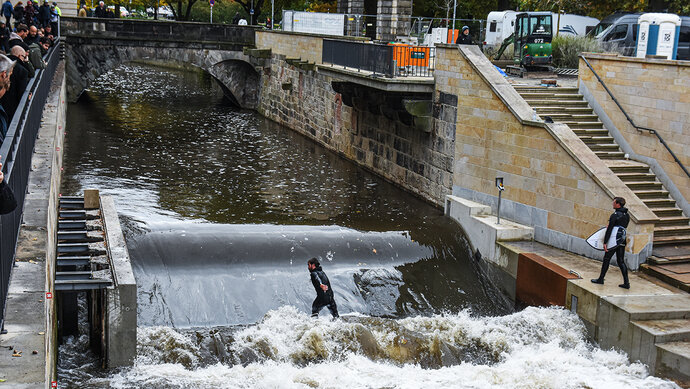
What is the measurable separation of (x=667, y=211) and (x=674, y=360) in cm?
543

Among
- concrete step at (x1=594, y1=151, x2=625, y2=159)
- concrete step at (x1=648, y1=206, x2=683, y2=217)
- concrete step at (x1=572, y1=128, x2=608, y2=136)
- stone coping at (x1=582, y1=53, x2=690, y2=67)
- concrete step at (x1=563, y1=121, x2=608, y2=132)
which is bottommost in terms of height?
concrete step at (x1=648, y1=206, x2=683, y2=217)

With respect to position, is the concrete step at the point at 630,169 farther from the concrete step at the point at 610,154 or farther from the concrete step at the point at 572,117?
the concrete step at the point at 572,117

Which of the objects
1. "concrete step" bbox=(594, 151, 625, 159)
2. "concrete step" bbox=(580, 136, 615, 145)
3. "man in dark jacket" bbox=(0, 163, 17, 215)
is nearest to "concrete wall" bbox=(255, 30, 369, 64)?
"concrete step" bbox=(580, 136, 615, 145)

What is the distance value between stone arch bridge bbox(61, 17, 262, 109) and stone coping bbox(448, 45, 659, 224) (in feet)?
60.9

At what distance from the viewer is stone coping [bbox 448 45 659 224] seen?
14752mm

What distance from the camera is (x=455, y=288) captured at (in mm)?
15484

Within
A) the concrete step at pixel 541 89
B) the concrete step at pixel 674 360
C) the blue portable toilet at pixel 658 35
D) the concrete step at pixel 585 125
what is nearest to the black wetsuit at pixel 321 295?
the concrete step at pixel 674 360

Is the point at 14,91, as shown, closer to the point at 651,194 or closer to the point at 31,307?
the point at 31,307

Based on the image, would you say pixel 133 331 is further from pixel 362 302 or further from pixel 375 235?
pixel 375 235

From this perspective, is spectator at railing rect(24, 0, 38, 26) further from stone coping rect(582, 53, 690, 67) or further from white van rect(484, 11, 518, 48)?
white van rect(484, 11, 518, 48)

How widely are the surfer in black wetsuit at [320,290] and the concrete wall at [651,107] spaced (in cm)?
803

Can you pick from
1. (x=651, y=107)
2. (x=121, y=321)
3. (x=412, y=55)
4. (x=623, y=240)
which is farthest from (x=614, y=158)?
(x=121, y=321)

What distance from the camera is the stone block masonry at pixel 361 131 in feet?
65.6

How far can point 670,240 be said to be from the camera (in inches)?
609
